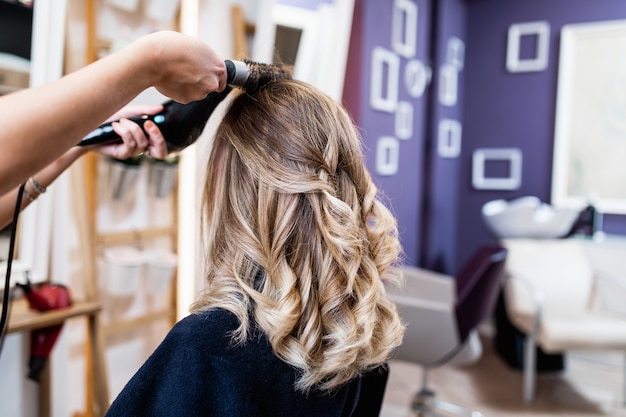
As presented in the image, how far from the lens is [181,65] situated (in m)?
0.62

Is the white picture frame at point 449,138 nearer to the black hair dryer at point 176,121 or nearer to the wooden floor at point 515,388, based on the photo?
the wooden floor at point 515,388

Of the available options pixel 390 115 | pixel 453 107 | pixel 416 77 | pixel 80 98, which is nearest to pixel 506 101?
pixel 453 107

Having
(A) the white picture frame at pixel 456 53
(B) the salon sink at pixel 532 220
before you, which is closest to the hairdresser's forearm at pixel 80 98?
(B) the salon sink at pixel 532 220

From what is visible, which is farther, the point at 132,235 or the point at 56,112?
the point at 132,235

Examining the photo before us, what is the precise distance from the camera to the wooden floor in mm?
2680

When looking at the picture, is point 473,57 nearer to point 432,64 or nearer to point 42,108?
point 432,64

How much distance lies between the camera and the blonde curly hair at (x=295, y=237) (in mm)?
744

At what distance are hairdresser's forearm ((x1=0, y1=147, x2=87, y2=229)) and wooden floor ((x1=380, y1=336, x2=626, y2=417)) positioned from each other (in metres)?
2.13

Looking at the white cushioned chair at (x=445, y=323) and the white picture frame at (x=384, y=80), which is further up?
the white picture frame at (x=384, y=80)

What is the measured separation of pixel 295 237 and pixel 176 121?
0.32 meters

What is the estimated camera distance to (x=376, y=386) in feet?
2.95

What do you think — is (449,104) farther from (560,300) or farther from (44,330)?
(44,330)

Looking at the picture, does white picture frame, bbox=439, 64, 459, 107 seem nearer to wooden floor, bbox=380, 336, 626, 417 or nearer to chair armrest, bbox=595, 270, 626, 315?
chair armrest, bbox=595, 270, 626, 315

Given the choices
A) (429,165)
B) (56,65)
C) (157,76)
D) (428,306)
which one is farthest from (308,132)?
(429,165)
